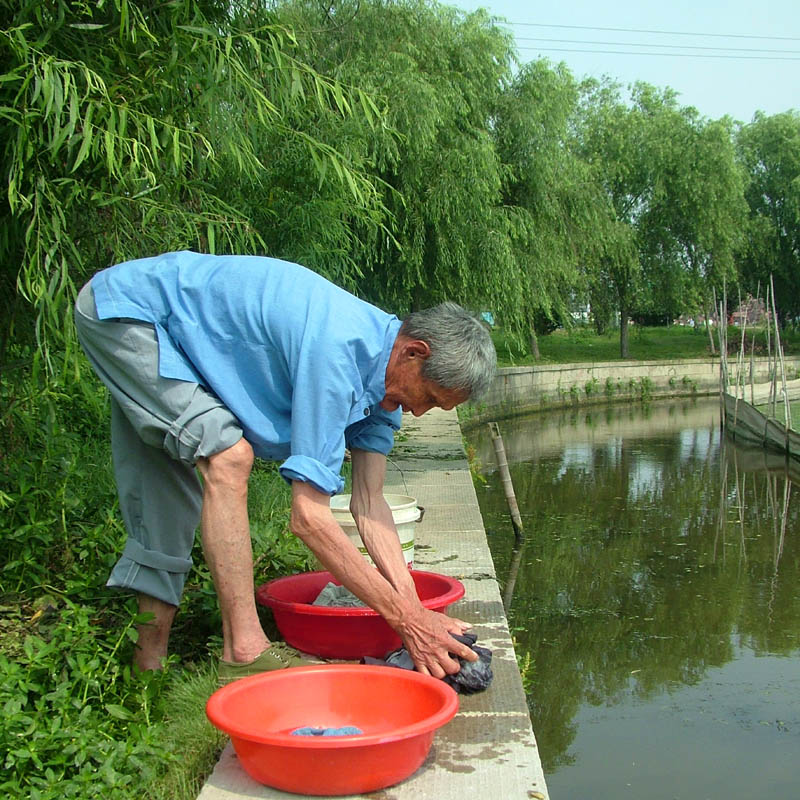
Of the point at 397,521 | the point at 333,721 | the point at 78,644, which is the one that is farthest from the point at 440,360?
the point at 397,521

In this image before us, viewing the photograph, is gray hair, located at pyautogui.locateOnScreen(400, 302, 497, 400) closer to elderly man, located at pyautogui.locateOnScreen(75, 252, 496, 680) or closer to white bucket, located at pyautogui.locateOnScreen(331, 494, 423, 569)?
elderly man, located at pyautogui.locateOnScreen(75, 252, 496, 680)

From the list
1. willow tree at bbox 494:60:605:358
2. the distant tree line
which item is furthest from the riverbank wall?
willow tree at bbox 494:60:605:358

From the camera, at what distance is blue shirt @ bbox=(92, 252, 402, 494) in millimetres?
2750

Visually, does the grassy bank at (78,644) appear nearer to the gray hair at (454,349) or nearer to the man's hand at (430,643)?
the man's hand at (430,643)

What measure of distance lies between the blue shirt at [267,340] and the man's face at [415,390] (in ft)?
A: 0.13

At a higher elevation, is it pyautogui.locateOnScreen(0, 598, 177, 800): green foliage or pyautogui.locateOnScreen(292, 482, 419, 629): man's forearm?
pyautogui.locateOnScreen(292, 482, 419, 629): man's forearm

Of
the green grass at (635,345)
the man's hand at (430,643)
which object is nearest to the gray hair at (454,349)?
the man's hand at (430,643)

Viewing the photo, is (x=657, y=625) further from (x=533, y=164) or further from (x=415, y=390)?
(x=533, y=164)

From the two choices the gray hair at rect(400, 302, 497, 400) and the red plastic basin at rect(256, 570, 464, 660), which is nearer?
the gray hair at rect(400, 302, 497, 400)

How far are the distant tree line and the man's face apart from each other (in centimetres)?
137

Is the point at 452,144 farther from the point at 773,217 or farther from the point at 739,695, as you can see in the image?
the point at 773,217

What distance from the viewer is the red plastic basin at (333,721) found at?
7.71 feet

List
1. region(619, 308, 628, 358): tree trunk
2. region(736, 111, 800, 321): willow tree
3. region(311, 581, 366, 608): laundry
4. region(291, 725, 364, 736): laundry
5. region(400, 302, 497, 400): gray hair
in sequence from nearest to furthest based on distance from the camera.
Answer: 1. region(291, 725, 364, 736): laundry
2. region(400, 302, 497, 400): gray hair
3. region(311, 581, 366, 608): laundry
4. region(619, 308, 628, 358): tree trunk
5. region(736, 111, 800, 321): willow tree

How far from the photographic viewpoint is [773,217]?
3475 centimetres
